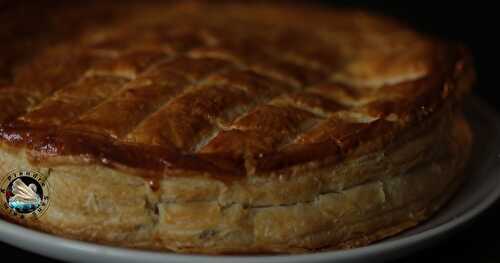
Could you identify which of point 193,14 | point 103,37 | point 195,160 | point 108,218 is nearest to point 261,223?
point 195,160

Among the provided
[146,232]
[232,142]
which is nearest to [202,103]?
[232,142]

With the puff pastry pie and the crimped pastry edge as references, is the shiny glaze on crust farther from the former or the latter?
the crimped pastry edge

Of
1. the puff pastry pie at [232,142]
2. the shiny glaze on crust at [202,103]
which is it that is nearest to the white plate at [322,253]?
the puff pastry pie at [232,142]

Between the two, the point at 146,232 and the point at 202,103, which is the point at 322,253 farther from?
the point at 202,103

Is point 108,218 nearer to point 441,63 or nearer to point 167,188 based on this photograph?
point 167,188

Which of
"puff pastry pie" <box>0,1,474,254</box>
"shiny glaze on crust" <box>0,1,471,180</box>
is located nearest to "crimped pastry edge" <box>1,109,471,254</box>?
"puff pastry pie" <box>0,1,474,254</box>

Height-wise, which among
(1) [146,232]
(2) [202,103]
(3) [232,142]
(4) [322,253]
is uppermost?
(2) [202,103]

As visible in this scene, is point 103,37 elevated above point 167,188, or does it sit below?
above

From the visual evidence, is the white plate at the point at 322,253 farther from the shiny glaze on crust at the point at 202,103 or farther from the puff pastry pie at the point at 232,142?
the shiny glaze on crust at the point at 202,103
